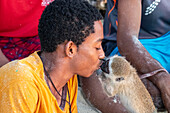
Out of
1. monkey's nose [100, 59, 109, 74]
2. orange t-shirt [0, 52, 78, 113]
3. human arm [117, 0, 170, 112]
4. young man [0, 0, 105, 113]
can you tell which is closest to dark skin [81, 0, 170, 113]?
human arm [117, 0, 170, 112]

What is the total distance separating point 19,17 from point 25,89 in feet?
3.33

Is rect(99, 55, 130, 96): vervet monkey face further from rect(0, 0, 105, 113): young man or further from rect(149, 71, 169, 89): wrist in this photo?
rect(0, 0, 105, 113): young man

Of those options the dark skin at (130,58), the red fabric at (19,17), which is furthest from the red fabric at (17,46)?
the dark skin at (130,58)

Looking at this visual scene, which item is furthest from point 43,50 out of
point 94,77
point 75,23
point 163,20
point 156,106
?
point 163,20

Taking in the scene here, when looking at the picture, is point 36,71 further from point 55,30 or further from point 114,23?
point 114,23

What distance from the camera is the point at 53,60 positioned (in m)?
1.37

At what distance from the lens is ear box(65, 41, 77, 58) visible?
1.28m

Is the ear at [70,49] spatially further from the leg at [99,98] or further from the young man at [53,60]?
the leg at [99,98]

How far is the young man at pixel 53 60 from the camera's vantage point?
3.93 ft

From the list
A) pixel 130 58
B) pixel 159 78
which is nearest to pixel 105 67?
pixel 130 58

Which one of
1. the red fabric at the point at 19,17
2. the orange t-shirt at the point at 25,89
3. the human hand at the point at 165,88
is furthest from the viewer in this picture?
the red fabric at the point at 19,17

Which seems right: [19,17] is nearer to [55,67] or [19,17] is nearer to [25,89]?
[55,67]

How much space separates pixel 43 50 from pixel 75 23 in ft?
0.98

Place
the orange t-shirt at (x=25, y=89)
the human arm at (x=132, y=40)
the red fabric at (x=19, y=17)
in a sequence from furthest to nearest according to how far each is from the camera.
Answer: the red fabric at (x=19, y=17)
the human arm at (x=132, y=40)
the orange t-shirt at (x=25, y=89)
